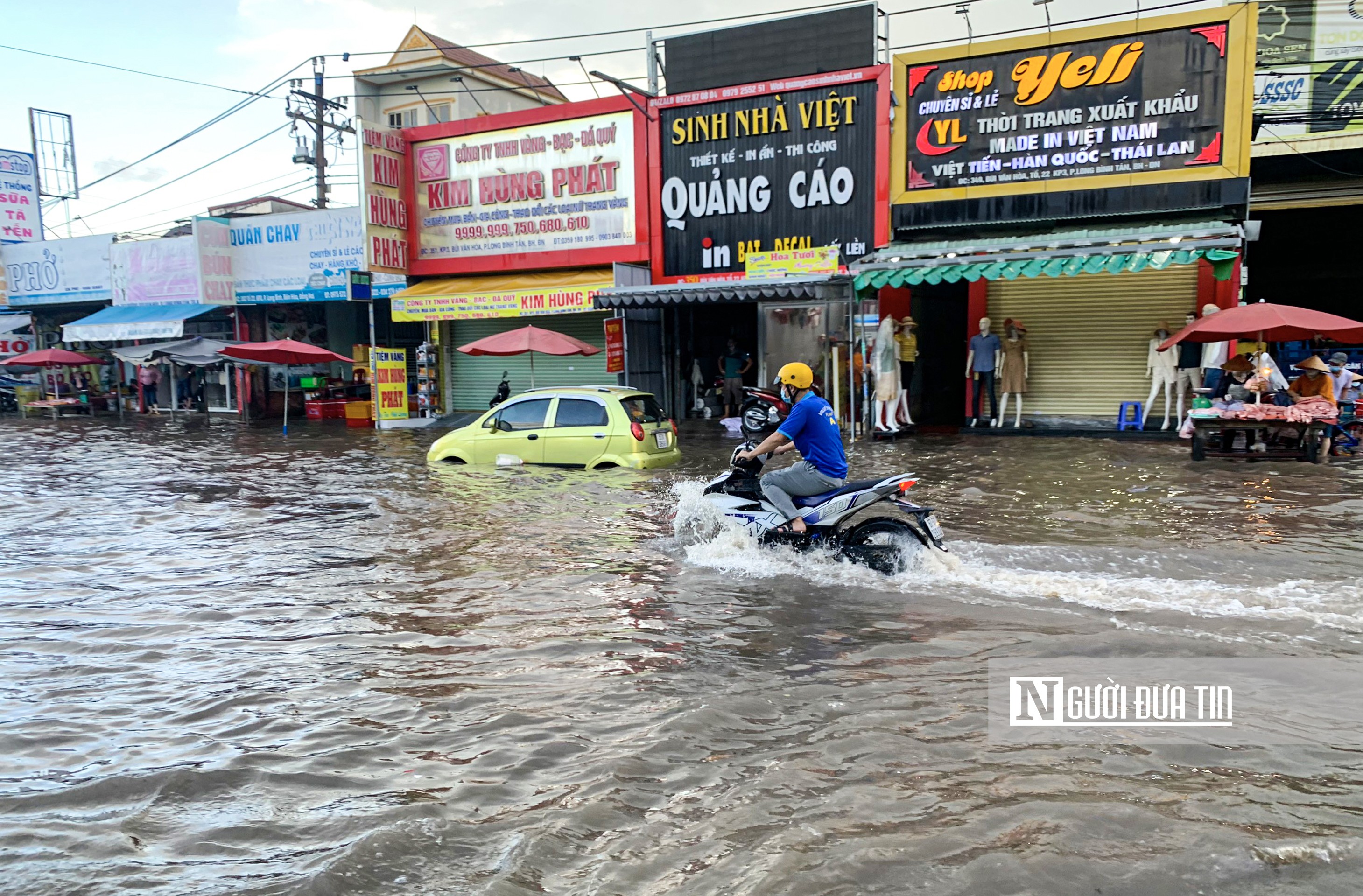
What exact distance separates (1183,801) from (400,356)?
21598mm

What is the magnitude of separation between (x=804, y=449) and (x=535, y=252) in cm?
1683

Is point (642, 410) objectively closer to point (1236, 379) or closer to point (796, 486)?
point (796, 486)

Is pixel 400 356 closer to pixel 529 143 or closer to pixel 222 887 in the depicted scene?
pixel 529 143

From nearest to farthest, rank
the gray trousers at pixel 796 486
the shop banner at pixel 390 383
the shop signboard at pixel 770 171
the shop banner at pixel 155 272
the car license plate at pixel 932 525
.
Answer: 1. the car license plate at pixel 932 525
2. the gray trousers at pixel 796 486
3. the shop signboard at pixel 770 171
4. the shop banner at pixel 390 383
5. the shop banner at pixel 155 272

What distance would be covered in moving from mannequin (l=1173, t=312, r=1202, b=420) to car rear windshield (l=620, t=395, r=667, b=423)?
354 inches

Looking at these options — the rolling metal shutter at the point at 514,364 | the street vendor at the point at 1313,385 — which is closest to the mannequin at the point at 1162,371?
the street vendor at the point at 1313,385

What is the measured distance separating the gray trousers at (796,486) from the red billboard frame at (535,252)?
14.7 meters

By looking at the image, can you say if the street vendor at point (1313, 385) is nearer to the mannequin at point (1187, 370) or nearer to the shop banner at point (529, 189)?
the mannequin at point (1187, 370)

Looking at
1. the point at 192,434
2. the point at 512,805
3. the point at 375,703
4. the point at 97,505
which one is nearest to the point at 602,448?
the point at 97,505

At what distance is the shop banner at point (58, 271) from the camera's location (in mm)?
31031

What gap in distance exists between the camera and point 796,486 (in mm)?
7539

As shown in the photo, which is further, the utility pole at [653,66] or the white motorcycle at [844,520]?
the utility pole at [653,66]

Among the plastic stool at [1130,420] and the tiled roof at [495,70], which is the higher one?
the tiled roof at [495,70]

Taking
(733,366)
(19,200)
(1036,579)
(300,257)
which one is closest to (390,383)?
(300,257)
